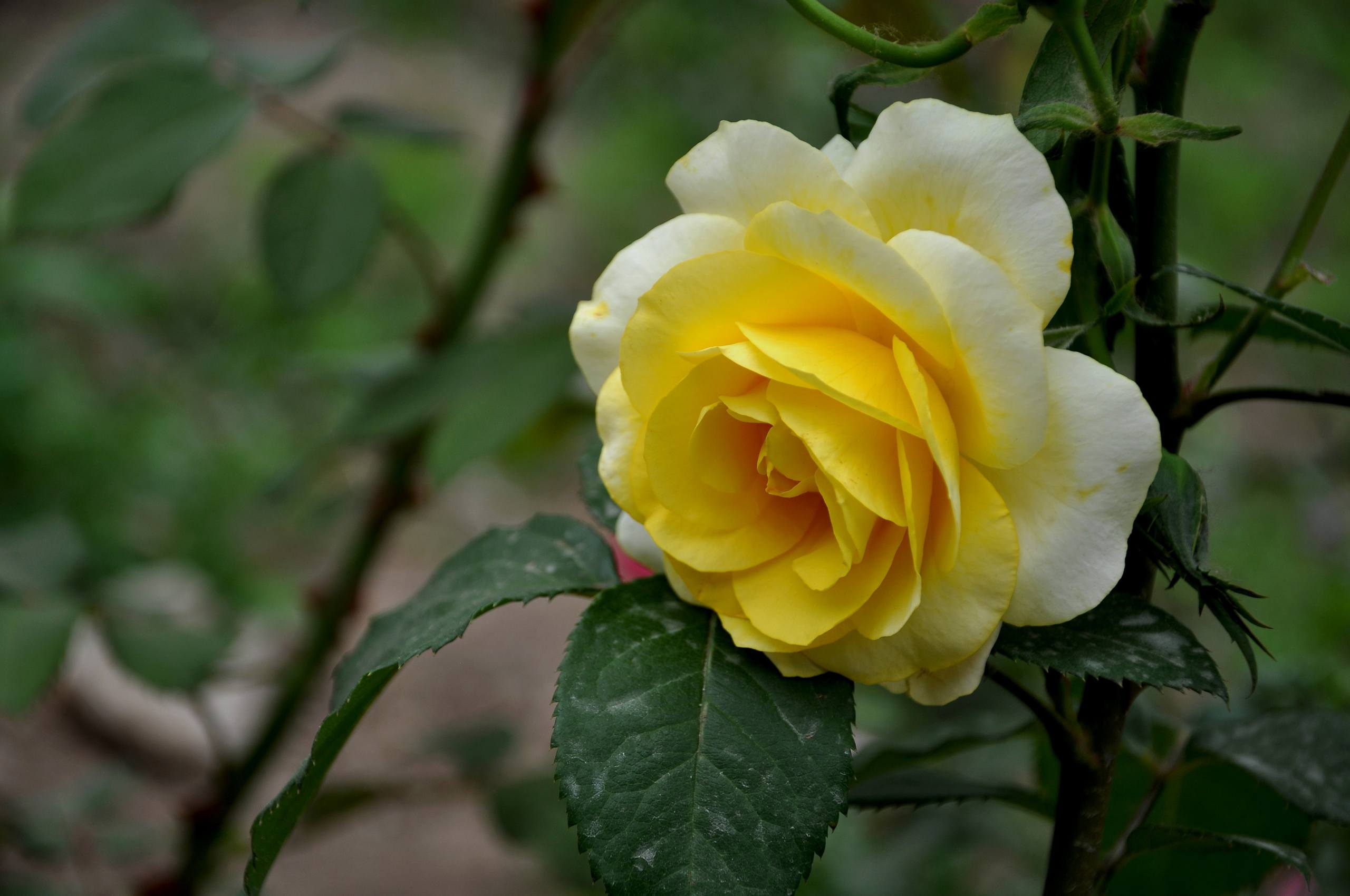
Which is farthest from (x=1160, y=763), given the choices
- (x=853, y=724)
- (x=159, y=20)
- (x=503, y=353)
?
(x=159, y=20)

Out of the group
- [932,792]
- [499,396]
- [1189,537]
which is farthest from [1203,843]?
[499,396]

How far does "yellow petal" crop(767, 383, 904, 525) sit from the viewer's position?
323 millimetres

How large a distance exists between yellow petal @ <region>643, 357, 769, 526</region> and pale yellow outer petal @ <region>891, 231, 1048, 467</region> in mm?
74

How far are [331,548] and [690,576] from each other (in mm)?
2116

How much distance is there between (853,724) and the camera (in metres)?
0.35

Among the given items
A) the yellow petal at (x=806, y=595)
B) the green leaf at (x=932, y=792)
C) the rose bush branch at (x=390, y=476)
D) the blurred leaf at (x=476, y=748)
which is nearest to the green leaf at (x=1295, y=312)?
the yellow petal at (x=806, y=595)

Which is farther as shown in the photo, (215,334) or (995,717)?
(215,334)

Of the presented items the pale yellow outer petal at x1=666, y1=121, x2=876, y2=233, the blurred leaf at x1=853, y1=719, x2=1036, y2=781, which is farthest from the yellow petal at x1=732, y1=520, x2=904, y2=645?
the blurred leaf at x1=853, y1=719, x2=1036, y2=781

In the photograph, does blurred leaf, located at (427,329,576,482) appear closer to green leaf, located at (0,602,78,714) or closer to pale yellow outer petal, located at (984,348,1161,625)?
green leaf, located at (0,602,78,714)

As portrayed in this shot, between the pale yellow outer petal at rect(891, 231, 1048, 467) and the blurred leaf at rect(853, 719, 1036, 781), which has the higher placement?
the pale yellow outer petal at rect(891, 231, 1048, 467)

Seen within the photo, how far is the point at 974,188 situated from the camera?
0.32 metres

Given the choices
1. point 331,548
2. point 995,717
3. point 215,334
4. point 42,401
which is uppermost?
point 995,717

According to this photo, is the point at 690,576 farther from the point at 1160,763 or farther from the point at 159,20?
the point at 159,20

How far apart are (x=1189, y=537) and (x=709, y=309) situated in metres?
0.16
